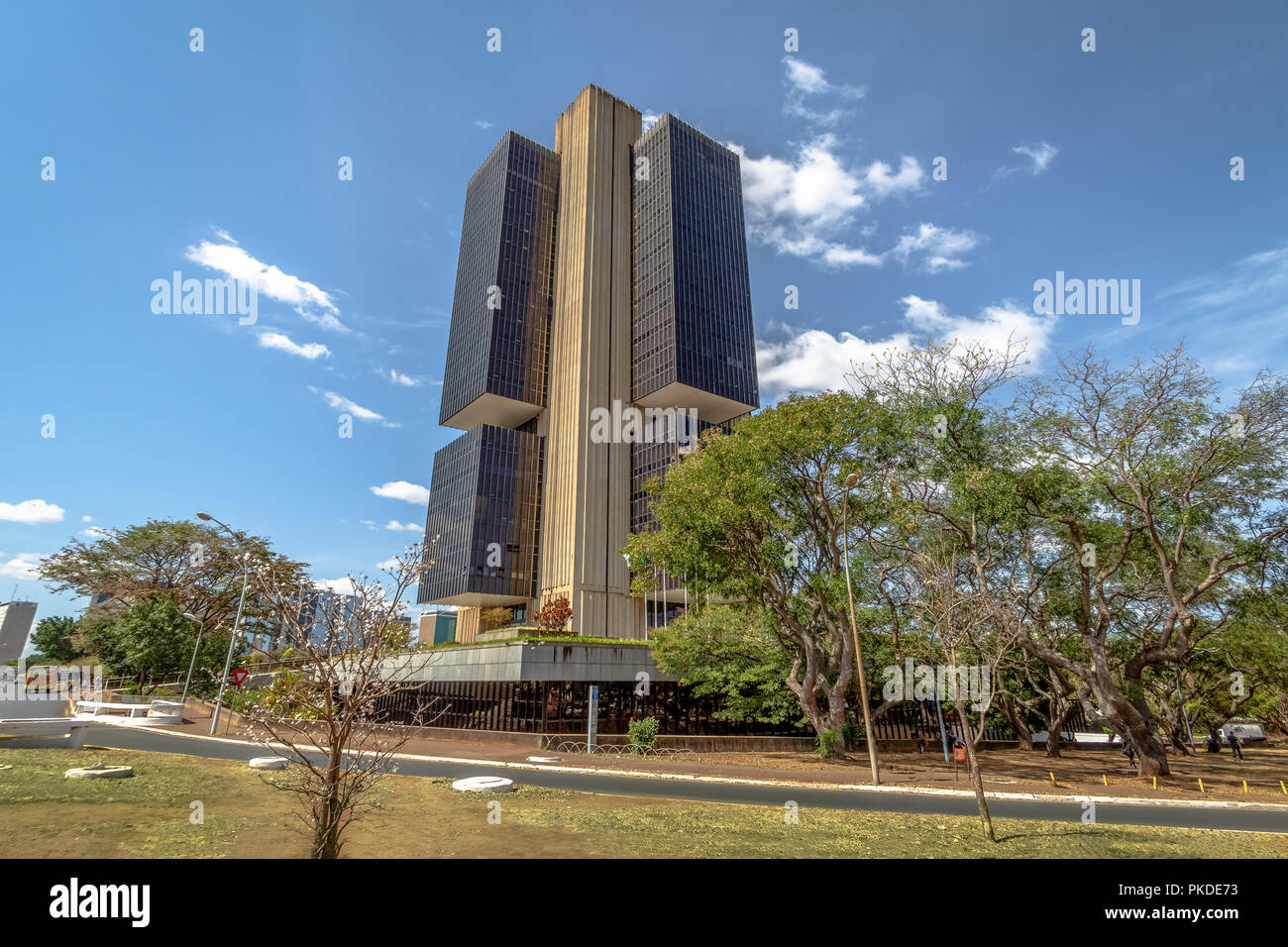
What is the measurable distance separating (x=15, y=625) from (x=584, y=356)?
53.7m

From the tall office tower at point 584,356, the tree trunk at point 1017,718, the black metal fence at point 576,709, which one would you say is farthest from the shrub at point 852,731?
the tall office tower at point 584,356

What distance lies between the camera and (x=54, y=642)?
7231cm

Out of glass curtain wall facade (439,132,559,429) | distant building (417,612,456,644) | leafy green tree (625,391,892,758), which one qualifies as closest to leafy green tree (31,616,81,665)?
distant building (417,612,456,644)

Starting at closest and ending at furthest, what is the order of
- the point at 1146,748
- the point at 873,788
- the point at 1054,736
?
the point at 873,788
the point at 1146,748
the point at 1054,736

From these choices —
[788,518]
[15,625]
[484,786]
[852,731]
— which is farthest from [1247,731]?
[15,625]

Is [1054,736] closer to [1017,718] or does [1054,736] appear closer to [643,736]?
[1017,718]

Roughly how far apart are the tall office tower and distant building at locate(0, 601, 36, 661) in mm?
43590

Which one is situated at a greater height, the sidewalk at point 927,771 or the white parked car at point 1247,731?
the sidewalk at point 927,771

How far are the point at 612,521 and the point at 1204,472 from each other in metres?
49.5

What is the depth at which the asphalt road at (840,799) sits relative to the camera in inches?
568

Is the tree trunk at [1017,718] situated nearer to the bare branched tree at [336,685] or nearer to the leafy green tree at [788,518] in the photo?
the leafy green tree at [788,518]

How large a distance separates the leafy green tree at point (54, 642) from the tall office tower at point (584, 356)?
41.2 metres
